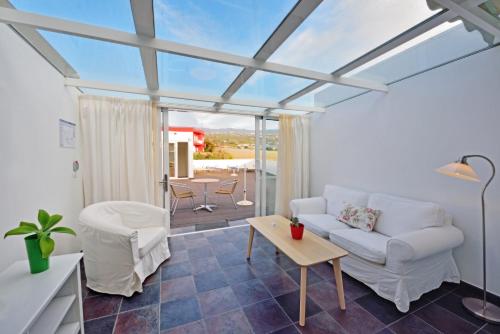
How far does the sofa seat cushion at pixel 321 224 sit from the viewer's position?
266 centimetres

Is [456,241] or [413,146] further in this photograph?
[413,146]

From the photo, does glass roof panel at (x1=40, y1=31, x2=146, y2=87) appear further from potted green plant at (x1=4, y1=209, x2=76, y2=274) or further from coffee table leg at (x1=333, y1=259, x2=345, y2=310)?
coffee table leg at (x1=333, y1=259, x2=345, y2=310)

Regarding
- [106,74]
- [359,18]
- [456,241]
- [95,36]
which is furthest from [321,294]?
[106,74]

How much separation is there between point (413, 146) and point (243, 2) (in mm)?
2494

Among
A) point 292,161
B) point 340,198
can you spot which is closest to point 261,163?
point 292,161

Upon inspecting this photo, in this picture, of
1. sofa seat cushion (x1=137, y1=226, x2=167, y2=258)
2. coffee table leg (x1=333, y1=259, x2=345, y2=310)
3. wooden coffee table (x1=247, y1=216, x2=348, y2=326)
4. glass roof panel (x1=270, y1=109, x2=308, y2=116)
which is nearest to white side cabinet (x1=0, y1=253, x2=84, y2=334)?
sofa seat cushion (x1=137, y1=226, x2=167, y2=258)

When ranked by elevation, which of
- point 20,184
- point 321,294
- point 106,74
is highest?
point 106,74

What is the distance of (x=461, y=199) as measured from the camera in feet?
6.89

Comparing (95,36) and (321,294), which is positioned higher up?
(95,36)

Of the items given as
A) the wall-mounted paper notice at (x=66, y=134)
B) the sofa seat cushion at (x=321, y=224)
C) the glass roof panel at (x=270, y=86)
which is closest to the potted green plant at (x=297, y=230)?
the sofa seat cushion at (x=321, y=224)

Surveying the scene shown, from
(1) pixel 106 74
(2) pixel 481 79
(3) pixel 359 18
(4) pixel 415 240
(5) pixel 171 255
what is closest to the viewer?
(3) pixel 359 18

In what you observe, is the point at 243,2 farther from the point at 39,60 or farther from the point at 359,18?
the point at 39,60

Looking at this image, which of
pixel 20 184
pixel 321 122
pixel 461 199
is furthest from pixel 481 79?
pixel 20 184

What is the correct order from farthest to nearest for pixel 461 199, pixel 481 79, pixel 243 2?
pixel 461 199
pixel 481 79
pixel 243 2
